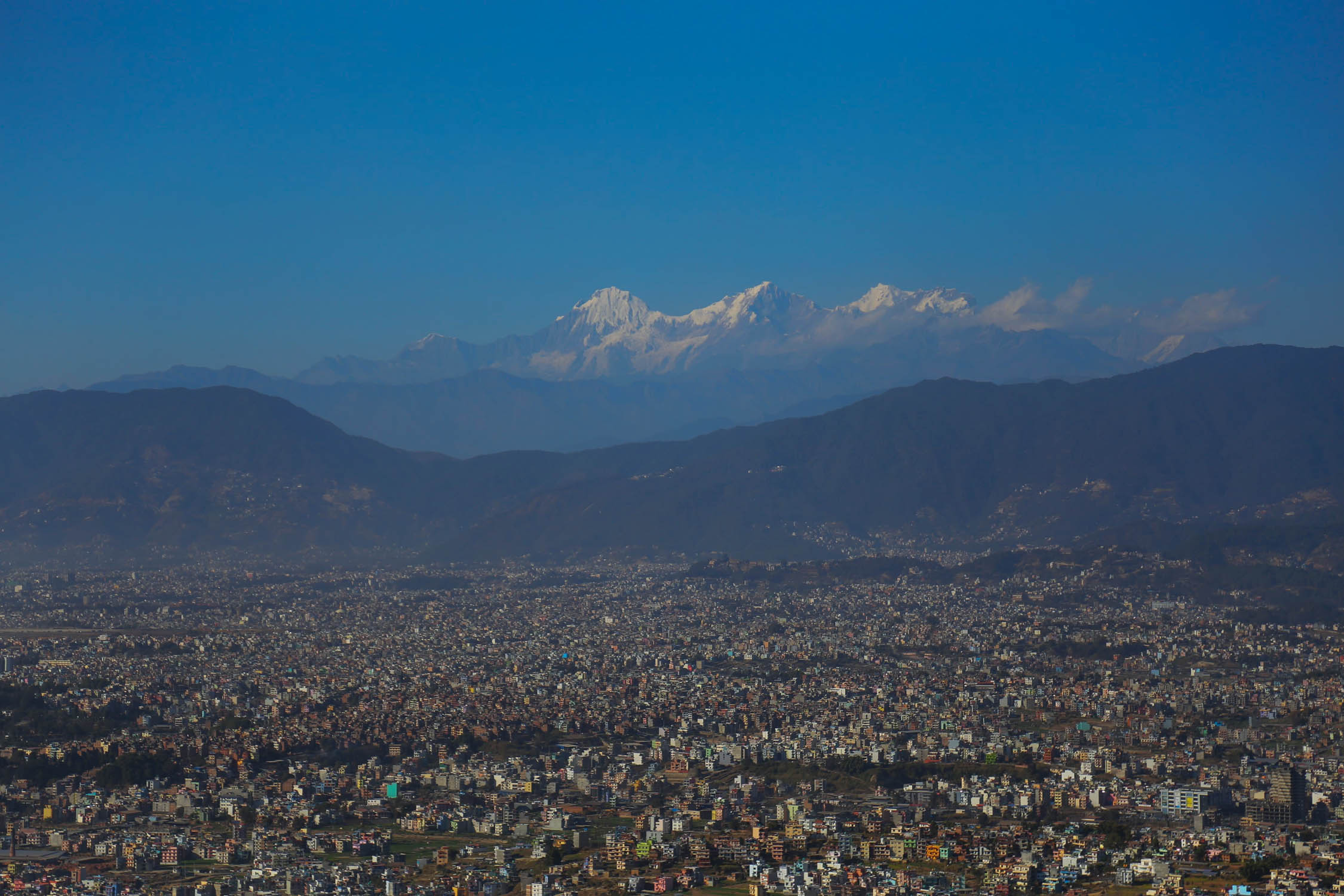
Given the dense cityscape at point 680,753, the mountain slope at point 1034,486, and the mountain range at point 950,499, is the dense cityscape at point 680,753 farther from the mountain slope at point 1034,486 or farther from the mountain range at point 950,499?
the mountain slope at point 1034,486

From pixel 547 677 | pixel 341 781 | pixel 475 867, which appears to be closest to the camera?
pixel 475 867

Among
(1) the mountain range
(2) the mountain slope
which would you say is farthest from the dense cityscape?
(2) the mountain slope

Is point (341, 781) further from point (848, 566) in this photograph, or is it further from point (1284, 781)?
point (848, 566)

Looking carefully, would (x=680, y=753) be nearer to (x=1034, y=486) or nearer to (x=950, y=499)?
(x=1034, y=486)

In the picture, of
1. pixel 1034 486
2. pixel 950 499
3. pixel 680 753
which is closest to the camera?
pixel 680 753

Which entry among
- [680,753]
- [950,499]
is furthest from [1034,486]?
[680,753]

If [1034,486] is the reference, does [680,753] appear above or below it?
below

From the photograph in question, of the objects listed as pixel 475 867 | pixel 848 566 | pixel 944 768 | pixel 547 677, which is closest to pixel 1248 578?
pixel 848 566

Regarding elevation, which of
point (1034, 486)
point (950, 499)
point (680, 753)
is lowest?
point (680, 753)
